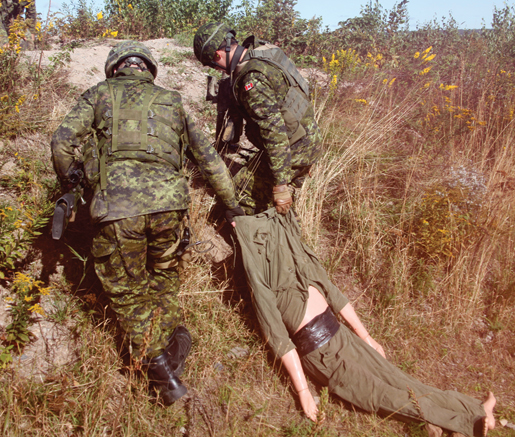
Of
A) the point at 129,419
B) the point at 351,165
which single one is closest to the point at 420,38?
the point at 351,165

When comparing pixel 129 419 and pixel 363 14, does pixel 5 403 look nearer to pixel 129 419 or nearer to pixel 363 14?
pixel 129 419

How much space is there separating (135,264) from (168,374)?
74 cm

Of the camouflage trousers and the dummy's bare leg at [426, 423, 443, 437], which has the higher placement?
the camouflage trousers

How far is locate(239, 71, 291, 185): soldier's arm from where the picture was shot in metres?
2.92

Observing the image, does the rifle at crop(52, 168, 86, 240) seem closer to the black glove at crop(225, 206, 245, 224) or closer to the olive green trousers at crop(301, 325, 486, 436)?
the black glove at crop(225, 206, 245, 224)

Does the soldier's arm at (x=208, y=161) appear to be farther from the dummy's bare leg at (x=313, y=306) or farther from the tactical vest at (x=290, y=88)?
the dummy's bare leg at (x=313, y=306)

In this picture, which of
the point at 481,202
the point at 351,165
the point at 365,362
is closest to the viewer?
the point at 365,362

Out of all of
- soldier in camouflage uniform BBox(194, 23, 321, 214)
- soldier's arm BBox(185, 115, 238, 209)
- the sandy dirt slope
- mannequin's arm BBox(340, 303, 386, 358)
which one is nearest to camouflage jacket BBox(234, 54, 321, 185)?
soldier in camouflage uniform BBox(194, 23, 321, 214)

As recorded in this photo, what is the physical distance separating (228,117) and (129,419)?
264cm

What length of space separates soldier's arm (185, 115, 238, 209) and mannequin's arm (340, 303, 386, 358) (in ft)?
4.40

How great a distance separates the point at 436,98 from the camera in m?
5.54

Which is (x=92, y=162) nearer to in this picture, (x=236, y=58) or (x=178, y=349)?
(x=178, y=349)

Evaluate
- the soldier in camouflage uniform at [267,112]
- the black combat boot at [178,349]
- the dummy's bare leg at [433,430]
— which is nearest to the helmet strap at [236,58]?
the soldier in camouflage uniform at [267,112]

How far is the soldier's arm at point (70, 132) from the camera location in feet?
7.29
